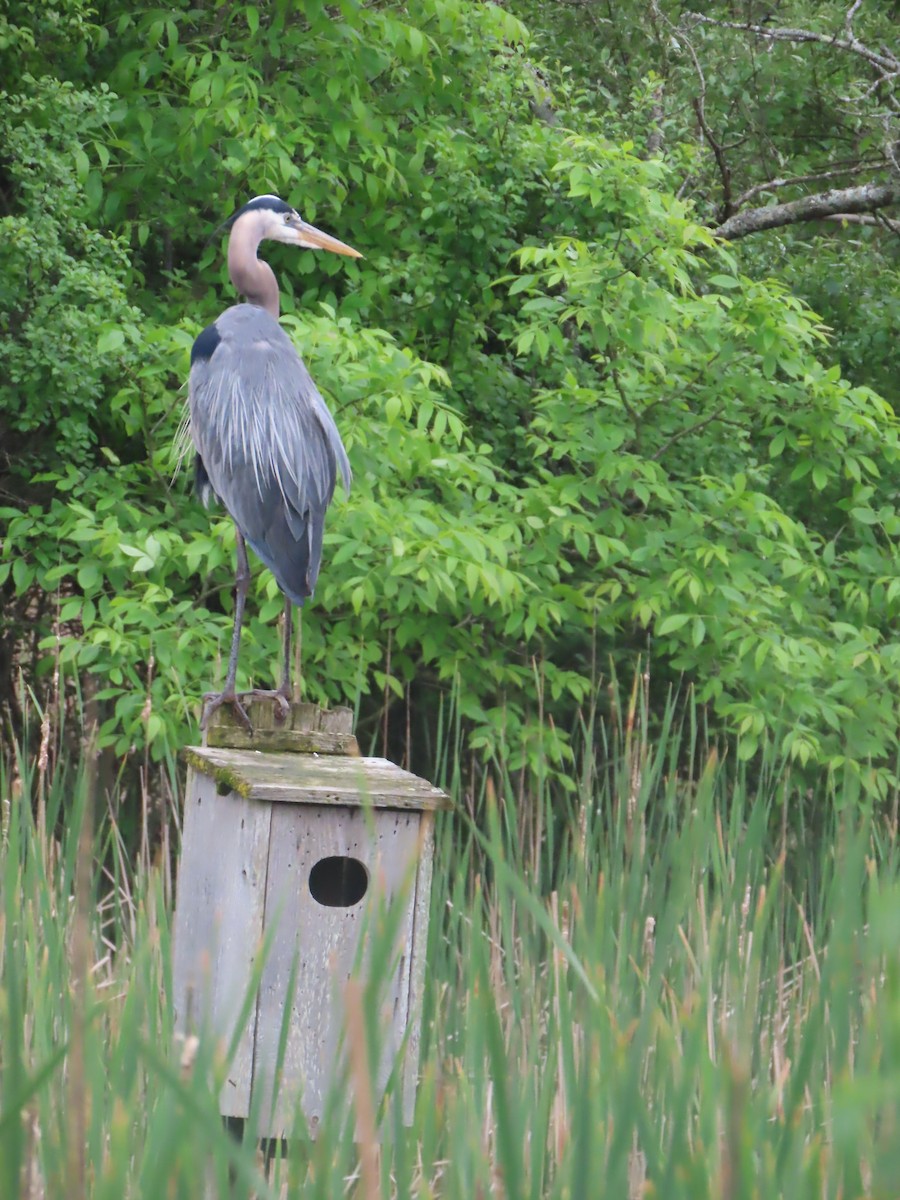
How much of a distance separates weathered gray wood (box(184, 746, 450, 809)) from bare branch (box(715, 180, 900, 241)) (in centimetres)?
458

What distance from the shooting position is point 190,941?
6.37ft

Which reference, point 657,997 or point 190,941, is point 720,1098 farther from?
point 190,941

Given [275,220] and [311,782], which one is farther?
[275,220]

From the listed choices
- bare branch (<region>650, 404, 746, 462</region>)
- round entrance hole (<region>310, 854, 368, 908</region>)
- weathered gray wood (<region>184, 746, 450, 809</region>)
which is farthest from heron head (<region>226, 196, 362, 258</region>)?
bare branch (<region>650, 404, 746, 462</region>)

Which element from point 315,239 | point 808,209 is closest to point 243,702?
point 315,239

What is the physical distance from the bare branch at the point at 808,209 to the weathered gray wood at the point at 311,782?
180 inches

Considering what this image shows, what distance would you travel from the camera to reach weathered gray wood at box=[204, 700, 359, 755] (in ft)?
6.79

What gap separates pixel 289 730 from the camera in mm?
2086

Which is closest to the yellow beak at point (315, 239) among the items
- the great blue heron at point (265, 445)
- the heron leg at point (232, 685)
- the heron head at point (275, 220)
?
the heron head at point (275, 220)

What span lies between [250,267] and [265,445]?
0.58 metres

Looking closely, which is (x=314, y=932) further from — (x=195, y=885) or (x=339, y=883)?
(x=195, y=885)

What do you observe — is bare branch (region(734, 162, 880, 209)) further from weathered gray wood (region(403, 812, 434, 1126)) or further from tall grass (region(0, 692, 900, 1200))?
weathered gray wood (region(403, 812, 434, 1126))

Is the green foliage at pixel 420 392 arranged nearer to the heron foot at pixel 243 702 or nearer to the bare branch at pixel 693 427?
the bare branch at pixel 693 427

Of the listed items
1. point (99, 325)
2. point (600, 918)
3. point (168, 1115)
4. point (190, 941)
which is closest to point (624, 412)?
point (99, 325)
